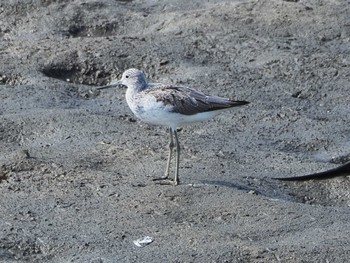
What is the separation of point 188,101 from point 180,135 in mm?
1385

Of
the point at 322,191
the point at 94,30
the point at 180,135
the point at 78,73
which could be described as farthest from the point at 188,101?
the point at 94,30

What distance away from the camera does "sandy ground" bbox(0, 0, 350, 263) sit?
6953 mm

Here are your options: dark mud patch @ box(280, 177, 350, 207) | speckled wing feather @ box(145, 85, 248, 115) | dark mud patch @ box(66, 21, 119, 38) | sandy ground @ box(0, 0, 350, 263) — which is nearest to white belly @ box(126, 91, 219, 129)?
speckled wing feather @ box(145, 85, 248, 115)

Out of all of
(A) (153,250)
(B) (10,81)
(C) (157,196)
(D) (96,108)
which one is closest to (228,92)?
(D) (96,108)

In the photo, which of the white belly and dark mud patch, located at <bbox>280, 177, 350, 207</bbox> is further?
dark mud patch, located at <bbox>280, 177, 350, 207</bbox>

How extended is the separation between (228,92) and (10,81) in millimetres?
1972

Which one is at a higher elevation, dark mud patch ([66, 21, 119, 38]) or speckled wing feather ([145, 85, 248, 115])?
speckled wing feather ([145, 85, 248, 115])

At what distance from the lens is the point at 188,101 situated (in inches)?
303

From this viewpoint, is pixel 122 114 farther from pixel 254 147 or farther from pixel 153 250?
pixel 153 250

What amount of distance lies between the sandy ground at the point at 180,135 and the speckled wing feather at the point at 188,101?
519 millimetres

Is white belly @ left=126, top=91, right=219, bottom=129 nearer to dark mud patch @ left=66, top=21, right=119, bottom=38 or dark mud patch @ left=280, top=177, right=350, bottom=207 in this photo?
dark mud patch @ left=280, top=177, right=350, bottom=207

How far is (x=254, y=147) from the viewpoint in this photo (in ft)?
29.4

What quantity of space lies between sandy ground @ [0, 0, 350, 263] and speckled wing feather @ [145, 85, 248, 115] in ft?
1.70

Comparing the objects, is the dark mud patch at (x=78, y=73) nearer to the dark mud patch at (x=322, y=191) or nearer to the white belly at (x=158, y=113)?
the white belly at (x=158, y=113)
